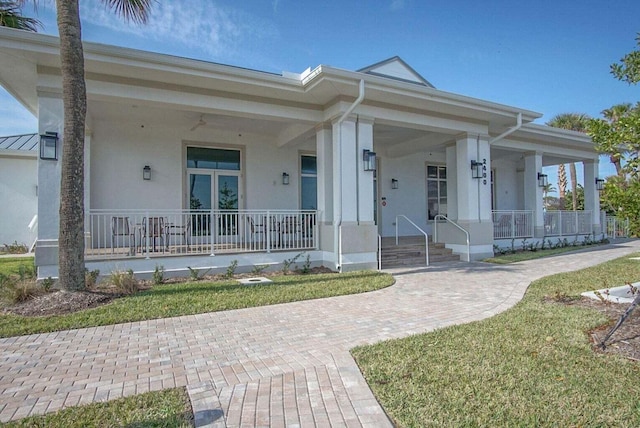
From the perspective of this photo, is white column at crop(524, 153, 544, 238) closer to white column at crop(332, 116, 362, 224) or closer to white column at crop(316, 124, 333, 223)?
white column at crop(332, 116, 362, 224)

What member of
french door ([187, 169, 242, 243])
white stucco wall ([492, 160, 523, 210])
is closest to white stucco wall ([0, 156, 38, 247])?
french door ([187, 169, 242, 243])

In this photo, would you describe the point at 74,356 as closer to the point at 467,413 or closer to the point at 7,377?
the point at 7,377

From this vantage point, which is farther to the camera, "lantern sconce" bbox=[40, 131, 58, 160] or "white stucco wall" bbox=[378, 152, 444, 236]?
"white stucco wall" bbox=[378, 152, 444, 236]

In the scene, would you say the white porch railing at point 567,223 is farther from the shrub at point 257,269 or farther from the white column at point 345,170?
the shrub at point 257,269

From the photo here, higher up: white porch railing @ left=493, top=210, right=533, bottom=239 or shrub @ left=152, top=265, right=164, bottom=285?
white porch railing @ left=493, top=210, right=533, bottom=239

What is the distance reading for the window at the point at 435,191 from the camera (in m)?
14.0

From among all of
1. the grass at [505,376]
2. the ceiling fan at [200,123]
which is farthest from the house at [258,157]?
the grass at [505,376]

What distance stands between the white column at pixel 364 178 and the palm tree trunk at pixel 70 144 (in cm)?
542

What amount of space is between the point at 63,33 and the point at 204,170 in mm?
5270

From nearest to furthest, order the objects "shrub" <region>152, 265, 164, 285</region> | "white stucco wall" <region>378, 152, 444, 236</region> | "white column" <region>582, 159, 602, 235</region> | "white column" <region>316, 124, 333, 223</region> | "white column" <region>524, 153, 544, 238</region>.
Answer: "shrub" <region>152, 265, 164, 285</region> < "white column" <region>316, 124, 333, 223</region> < "white column" <region>524, 153, 544, 238</region> < "white stucco wall" <region>378, 152, 444, 236</region> < "white column" <region>582, 159, 602, 235</region>

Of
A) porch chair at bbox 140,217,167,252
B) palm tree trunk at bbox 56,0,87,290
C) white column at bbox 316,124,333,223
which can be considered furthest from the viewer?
white column at bbox 316,124,333,223

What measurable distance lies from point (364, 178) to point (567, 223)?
396 inches

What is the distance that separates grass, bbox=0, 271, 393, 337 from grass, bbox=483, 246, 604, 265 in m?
4.13

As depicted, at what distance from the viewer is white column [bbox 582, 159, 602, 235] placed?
47.9ft
